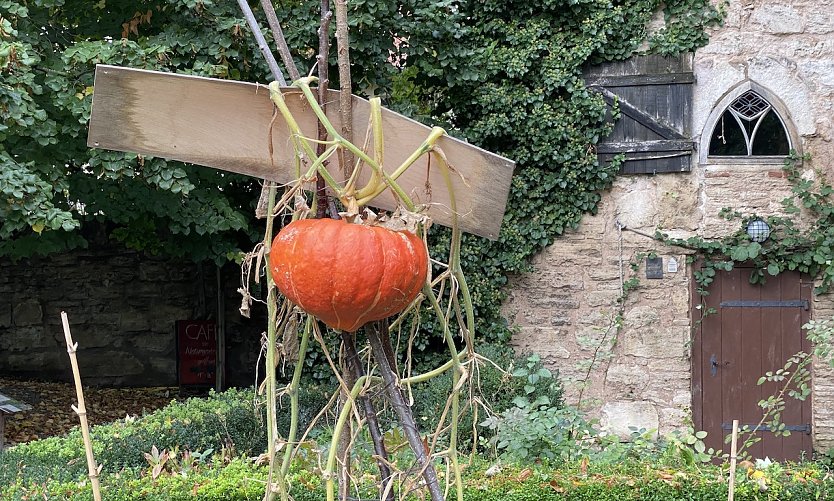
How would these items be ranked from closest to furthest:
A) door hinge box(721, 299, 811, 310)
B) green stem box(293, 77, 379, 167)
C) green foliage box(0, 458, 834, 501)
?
1. green stem box(293, 77, 379, 167)
2. green foliage box(0, 458, 834, 501)
3. door hinge box(721, 299, 811, 310)

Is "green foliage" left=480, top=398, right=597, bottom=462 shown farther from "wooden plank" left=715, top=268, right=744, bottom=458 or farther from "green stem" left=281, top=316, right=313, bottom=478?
"wooden plank" left=715, top=268, right=744, bottom=458

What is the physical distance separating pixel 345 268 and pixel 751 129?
591 centimetres

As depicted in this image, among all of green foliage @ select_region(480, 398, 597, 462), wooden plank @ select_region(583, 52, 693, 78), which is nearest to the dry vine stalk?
green foliage @ select_region(480, 398, 597, 462)

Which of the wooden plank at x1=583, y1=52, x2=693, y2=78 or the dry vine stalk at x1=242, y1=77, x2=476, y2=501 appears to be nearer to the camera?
the dry vine stalk at x1=242, y1=77, x2=476, y2=501

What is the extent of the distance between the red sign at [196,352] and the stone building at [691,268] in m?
3.85

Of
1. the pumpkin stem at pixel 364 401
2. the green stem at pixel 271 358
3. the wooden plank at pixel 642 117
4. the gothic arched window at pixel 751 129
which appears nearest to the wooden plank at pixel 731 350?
the gothic arched window at pixel 751 129

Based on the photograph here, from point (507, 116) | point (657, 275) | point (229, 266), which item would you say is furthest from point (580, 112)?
point (229, 266)

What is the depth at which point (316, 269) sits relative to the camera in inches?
50.5

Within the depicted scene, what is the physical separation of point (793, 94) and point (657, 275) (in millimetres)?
1764

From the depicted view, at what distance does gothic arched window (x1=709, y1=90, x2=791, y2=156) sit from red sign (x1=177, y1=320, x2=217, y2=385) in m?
5.60

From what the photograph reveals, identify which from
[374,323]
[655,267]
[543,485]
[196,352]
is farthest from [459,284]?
[196,352]

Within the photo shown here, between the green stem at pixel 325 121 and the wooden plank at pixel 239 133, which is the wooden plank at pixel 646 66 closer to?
the wooden plank at pixel 239 133

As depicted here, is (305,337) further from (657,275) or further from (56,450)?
(657,275)

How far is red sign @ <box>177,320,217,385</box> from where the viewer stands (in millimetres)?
8828
